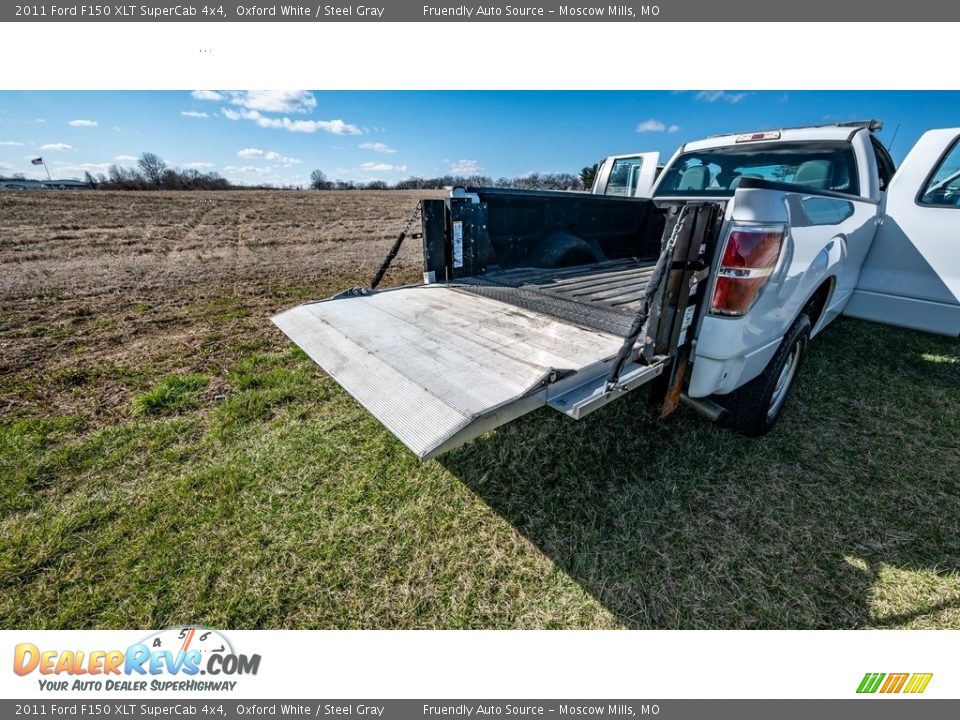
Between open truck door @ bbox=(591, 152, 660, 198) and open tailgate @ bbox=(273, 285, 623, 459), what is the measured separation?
3.64 meters

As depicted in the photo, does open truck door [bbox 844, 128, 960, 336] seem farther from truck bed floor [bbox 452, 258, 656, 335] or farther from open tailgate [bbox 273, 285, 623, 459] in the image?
open tailgate [bbox 273, 285, 623, 459]

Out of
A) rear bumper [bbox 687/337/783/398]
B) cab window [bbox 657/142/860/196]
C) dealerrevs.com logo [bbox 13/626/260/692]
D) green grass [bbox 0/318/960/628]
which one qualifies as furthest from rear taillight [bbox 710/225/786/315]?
dealerrevs.com logo [bbox 13/626/260/692]

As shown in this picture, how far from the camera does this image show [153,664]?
175cm

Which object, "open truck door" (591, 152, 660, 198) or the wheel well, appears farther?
"open truck door" (591, 152, 660, 198)

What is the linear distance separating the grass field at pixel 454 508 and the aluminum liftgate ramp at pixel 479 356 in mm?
876

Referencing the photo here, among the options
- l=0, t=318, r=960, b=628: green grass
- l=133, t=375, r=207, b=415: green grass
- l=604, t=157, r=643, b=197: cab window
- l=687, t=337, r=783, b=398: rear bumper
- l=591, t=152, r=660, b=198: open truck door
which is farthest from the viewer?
l=604, t=157, r=643, b=197: cab window

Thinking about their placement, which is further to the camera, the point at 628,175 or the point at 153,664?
the point at 628,175

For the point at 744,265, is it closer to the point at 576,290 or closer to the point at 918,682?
the point at 576,290

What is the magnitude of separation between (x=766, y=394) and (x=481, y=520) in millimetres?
2016

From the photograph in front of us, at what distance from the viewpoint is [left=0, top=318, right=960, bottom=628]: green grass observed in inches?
76.9

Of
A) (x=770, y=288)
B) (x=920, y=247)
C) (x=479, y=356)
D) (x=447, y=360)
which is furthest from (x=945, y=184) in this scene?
(x=447, y=360)

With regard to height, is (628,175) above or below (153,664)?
above

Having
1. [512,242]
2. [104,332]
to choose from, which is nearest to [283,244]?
[104,332]

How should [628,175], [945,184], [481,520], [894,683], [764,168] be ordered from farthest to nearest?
[628,175] < [764,168] < [945,184] < [481,520] < [894,683]
